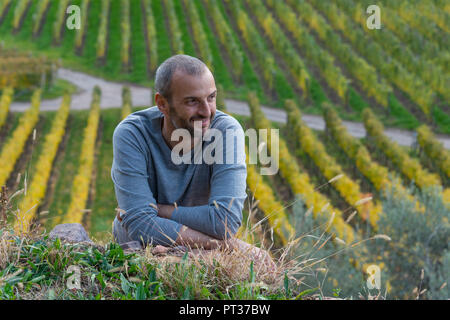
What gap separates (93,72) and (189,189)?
87.4 ft

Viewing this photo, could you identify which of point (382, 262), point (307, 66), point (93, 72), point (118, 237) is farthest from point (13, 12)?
point (118, 237)

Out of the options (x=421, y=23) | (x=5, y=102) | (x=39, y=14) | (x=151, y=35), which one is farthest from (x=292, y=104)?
(x=39, y=14)

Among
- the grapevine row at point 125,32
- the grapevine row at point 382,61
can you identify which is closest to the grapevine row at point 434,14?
the grapevine row at point 382,61

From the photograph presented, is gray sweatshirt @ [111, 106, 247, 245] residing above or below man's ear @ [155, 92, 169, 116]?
below

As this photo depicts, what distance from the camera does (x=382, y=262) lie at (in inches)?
438

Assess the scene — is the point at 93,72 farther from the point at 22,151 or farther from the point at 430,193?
the point at 430,193

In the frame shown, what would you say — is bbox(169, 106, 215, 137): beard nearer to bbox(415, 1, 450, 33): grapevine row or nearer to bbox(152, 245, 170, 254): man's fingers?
bbox(152, 245, 170, 254): man's fingers

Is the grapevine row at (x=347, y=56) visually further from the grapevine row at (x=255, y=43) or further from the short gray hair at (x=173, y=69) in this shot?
the short gray hair at (x=173, y=69)

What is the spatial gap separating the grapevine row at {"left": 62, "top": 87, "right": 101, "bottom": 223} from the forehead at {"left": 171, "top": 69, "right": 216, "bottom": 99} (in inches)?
356

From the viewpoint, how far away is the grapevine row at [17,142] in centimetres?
1555

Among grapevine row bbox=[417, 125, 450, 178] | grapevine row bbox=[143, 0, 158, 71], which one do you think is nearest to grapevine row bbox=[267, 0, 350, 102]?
grapevine row bbox=[417, 125, 450, 178]

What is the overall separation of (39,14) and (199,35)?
35.8ft

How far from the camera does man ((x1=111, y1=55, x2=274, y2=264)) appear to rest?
2643 millimetres

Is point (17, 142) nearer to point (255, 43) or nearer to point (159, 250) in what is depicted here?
point (255, 43)
